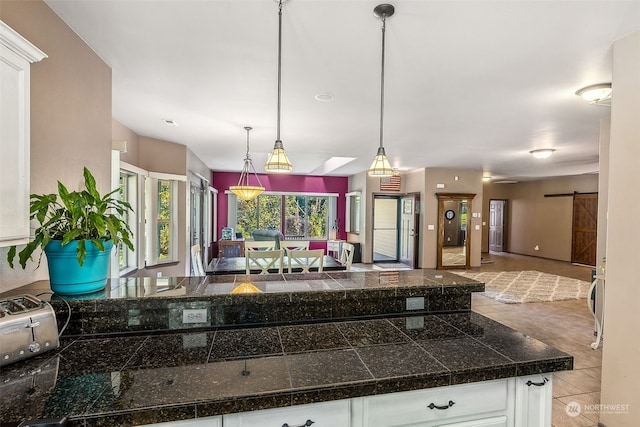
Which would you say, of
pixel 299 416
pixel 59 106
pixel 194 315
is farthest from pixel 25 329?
pixel 59 106

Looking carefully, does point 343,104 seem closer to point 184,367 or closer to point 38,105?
point 38,105

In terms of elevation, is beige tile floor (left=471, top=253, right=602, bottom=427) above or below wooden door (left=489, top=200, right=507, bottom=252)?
below

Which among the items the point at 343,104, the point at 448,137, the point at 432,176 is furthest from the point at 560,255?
the point at 343,104

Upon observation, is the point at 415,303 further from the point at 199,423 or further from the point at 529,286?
the point at 529,286

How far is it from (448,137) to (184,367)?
15.1 ft

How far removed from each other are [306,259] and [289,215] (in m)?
5.42

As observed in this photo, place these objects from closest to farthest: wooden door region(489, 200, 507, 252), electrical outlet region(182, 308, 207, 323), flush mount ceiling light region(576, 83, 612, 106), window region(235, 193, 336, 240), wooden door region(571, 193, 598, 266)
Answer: electrical outlet region(182, 308, 207, 323)
flush mount ceiling light region(576, 83, 612, 106)
wooden door region(571, 193, 598, 266)
window region(235, 193, 336, 240)
wooden door region(489, 200, 507, 252)

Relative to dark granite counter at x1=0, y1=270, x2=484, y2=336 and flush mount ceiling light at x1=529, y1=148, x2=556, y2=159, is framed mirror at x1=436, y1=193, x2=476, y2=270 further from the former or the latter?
dark granite counter at x1=0, y1=270, x2=484, y2=336

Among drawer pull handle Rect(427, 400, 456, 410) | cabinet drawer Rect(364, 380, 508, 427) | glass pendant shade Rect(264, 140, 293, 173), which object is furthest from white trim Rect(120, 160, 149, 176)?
drawer pull handle Rect(427, 400, 456, 410)

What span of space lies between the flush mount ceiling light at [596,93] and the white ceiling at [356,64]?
0.09m

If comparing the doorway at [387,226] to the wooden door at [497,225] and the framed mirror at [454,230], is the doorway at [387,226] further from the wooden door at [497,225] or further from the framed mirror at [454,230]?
the wooden door at [497,225]

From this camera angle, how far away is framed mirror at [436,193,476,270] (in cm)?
802

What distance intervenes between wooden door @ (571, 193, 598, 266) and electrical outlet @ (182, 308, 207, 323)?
Result: 1036 cm

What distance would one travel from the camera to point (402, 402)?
1.19 metres
